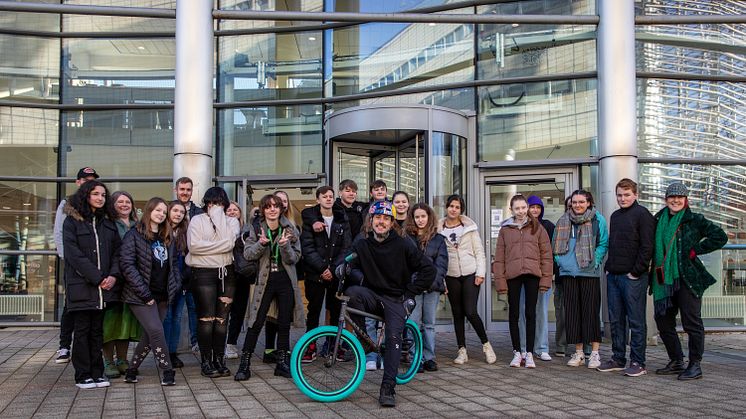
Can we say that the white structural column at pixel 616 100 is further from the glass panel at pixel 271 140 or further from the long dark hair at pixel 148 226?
the long dark hair at pixel 148 226

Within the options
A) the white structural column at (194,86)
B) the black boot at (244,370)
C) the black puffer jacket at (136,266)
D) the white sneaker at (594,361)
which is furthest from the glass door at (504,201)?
the black puffer jacket at (136,266)

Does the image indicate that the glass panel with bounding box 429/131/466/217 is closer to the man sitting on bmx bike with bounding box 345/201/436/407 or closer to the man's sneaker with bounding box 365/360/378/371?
the man's sneaker with bounding box 365/360/378/371

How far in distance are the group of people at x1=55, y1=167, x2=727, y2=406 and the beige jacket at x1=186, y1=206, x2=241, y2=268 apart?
1 cm

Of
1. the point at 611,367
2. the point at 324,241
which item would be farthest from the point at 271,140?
the point at 611,367

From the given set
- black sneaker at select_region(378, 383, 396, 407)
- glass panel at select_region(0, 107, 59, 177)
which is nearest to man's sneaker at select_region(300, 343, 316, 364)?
black sneaker at select_region(378, 383, 396, 407)

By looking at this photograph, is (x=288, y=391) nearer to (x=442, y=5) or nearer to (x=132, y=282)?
(x=132, y=282)

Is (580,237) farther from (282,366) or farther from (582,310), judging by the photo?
(282,366)

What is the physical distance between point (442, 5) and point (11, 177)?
22.9 feet

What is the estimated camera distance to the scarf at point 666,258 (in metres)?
7.04

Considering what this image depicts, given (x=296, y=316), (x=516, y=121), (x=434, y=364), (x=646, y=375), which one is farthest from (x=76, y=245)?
(x=516, y=121)

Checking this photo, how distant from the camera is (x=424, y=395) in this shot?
6078 mm

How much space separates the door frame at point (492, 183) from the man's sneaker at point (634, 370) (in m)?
3.31

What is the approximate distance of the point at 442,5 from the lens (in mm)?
10961

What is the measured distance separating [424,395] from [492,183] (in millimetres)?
5084
